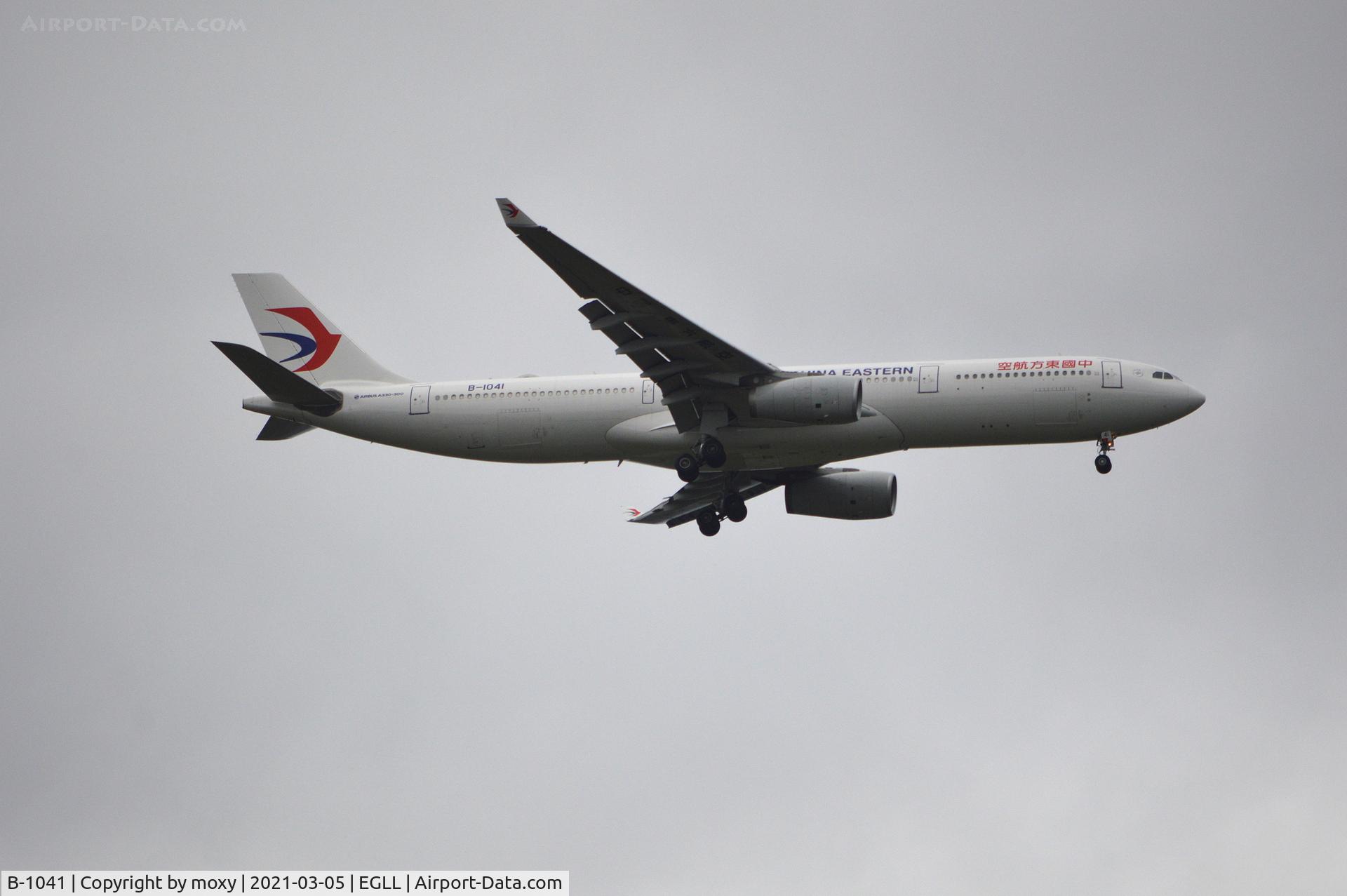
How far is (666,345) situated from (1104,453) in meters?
13.8

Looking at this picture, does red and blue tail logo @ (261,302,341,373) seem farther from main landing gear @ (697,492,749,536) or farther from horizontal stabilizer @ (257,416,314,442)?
main landing gear @ (697,492,749,536)

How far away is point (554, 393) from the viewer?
46.7m

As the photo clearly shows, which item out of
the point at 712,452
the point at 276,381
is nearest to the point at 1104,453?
the point at 712,452

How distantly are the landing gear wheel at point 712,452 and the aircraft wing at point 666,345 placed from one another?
828 millimetres

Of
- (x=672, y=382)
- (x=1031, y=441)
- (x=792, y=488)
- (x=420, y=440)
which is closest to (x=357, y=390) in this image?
(x=420, y=440)

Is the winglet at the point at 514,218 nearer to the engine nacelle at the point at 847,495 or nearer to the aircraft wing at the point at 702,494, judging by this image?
the aircraft wing at the point at 702,494

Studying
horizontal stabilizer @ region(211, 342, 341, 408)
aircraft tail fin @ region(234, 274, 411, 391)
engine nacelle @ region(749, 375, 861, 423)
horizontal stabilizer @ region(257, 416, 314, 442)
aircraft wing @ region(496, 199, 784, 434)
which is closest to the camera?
aircraft wing @ region(496, 199, 784, 434)

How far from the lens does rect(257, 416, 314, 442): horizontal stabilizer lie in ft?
160

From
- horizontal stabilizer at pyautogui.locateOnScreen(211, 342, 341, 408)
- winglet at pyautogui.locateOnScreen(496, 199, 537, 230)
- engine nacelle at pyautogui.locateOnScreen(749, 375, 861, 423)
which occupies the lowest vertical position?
engine nacelle at pyautogui.locateOnScreen(749, 375, 861, 423)

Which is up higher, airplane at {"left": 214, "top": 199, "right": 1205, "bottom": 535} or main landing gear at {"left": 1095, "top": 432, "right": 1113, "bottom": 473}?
airplane at {"left": 214, "top": 199, "right": 1205, "bottom": 535}

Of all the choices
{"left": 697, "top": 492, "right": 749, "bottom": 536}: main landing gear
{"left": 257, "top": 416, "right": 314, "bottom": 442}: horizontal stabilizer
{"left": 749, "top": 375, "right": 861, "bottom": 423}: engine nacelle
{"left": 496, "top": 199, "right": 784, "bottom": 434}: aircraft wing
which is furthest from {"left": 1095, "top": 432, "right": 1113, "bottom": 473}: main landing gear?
{"left": 257, "top": 416, "right": 314, "bottom": 442}: horizontal stabilizer

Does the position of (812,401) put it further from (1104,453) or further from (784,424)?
(1104,453)

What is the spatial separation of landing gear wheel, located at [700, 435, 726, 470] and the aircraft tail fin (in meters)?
11.8

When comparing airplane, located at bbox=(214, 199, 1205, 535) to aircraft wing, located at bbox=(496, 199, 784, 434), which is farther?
airplane, located at bbox=(214, 199, 1205, 535)
